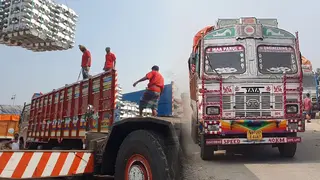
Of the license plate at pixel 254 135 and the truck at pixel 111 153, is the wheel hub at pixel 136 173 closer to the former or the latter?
the truck at pixel 111 153

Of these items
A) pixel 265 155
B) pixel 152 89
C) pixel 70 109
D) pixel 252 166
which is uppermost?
pixel 152 89

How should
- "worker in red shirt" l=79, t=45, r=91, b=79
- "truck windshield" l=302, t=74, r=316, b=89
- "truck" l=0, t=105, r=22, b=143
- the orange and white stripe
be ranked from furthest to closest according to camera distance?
"truck" l=0, t=105, r=22, b=143, "truck windshield" l=302, t=74, r=316, b=89, "worker in red shirt" l=79, t=45, r=91, b=79, the orange and white stripe

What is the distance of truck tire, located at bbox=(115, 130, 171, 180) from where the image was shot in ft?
12.2

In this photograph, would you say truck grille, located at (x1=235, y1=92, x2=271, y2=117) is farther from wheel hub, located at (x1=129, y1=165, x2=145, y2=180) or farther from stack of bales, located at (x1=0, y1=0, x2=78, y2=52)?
stack of bales, located at (x1=0, y1=0, x2=78, y2=52)

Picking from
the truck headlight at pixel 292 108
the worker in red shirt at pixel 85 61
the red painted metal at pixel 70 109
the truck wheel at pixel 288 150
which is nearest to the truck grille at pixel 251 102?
the truck headlight at pixel 292 108

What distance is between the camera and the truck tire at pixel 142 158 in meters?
3.71

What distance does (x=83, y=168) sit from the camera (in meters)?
4.57

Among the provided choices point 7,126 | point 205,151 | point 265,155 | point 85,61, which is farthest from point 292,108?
point 7,126

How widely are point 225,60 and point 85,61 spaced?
16.6 feet

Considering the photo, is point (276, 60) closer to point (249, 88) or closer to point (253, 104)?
point (249, 88)

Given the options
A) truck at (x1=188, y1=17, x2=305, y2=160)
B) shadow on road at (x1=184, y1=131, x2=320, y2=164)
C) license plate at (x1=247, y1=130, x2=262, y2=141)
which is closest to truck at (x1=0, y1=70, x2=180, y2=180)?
shadow on road at (x1=184, y1=131, x2=320, y2=164)

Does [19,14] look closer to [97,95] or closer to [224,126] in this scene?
[97,95]

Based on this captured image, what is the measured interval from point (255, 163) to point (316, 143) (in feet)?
10.5

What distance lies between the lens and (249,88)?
256 inches
